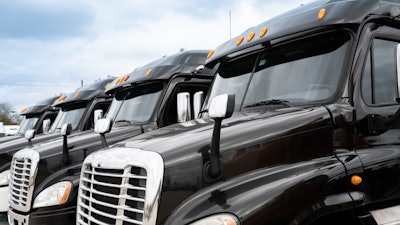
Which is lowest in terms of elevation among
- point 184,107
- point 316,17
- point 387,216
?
point 387,216

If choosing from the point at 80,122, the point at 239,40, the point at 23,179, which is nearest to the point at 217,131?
the point at 239,40

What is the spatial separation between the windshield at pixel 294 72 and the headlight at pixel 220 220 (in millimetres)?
1204

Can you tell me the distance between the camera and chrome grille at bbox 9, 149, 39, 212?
4.64 metres

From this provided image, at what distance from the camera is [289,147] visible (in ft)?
9.12

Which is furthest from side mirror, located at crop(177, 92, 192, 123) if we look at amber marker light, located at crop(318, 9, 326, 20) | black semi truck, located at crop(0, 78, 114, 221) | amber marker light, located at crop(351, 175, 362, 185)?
black semi truck, located at crop(0, 78, 114, 221)

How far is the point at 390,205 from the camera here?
9.73ft

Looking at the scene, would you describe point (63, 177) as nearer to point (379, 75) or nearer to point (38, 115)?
point (379, 75)

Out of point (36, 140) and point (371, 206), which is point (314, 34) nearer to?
point (371, 206)

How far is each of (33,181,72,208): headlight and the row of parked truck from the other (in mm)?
28

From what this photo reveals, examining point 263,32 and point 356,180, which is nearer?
point 356,180

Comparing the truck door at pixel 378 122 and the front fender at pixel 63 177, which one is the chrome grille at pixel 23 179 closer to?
the front fender at pixel 63 177

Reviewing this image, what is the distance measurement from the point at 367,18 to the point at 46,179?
3675mm

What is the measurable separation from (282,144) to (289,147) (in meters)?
0.05

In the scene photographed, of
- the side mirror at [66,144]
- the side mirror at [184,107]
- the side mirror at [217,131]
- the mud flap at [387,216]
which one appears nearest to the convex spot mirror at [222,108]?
the side mirror at [217,131]
